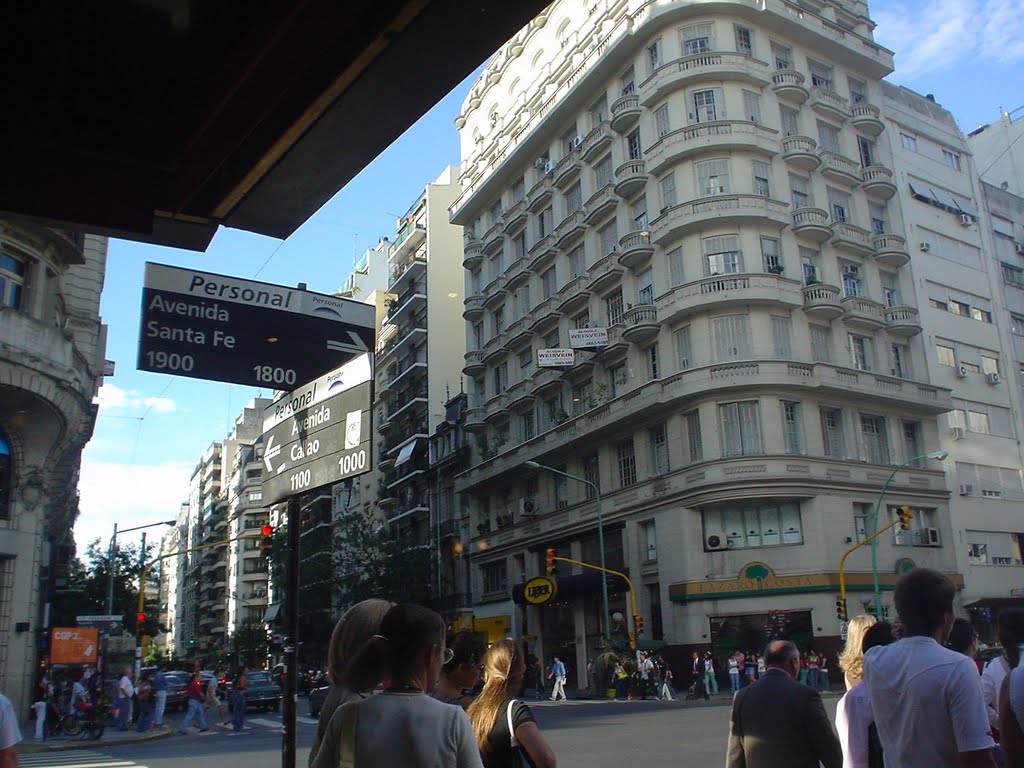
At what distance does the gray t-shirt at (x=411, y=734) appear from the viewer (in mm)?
2975

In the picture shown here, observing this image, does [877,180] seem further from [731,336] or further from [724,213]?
[731,336]

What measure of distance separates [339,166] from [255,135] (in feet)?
0.97

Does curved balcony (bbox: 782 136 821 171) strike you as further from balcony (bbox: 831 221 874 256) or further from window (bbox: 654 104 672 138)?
window (bbox: 654 104 672 138)

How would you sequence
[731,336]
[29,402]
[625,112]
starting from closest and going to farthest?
[29,402], [731,336], [625,112]

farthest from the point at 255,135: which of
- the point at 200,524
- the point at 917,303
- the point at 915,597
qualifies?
the point at 200,524

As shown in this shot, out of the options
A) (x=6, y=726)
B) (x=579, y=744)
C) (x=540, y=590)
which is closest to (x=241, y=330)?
(x=6, y=726)

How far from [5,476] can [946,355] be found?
36.8 metres

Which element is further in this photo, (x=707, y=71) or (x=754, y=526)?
(x=707, y=71)

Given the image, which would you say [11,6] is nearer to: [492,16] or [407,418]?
[492,16]

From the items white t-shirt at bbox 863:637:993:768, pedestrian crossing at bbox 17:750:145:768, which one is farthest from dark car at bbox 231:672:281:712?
white t-shirt at bbox 863:637:993:768

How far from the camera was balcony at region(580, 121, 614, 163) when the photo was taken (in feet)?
137

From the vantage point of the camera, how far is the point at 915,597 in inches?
161

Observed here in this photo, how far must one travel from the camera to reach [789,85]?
3891 cm

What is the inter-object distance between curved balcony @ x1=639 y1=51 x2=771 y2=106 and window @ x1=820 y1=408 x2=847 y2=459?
13999 mm
